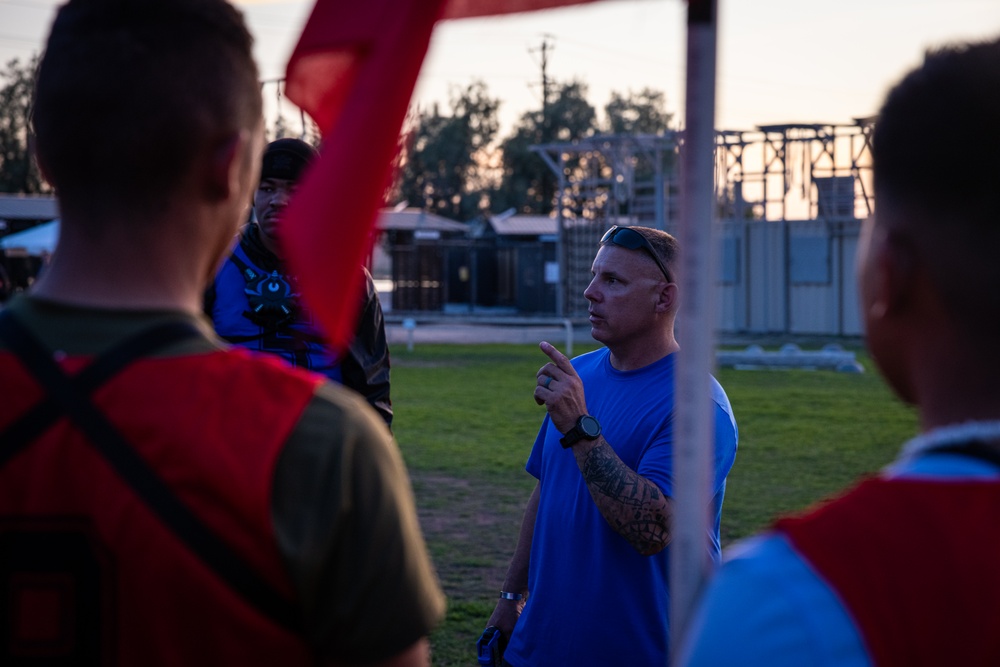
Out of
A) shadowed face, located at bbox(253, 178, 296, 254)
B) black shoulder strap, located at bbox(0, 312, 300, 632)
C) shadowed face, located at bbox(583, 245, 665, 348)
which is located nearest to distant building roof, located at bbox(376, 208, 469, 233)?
shadowed face, located at bbox(253, 178, 296, 254)

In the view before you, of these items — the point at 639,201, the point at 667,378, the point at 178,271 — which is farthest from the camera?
the point at 639,201

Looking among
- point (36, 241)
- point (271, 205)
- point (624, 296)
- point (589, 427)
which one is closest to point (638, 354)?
point (624, 296)

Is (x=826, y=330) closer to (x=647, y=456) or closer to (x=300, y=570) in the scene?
(x=647, y=456)

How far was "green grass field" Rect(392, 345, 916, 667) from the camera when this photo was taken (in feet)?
Result: 26.9

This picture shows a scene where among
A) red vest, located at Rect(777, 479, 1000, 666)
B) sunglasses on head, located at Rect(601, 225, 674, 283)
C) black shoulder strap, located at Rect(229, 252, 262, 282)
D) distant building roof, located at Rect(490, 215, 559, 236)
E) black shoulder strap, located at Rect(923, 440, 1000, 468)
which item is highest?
distant building roof, located at Rect(490, 215, 559, 236)

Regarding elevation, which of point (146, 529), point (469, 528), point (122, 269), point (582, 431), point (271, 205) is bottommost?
point (469, 528)

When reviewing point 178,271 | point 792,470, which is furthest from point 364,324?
point 792,470

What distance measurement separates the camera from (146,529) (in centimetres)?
138

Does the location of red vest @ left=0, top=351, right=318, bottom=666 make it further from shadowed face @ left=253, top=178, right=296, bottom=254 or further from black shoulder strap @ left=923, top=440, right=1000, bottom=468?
shadowed face @ left=253, top=178, right=296, bottom=254

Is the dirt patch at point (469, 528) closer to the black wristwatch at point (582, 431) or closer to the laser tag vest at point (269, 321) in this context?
the laser tag vest at point (269, 321)

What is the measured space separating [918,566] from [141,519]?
0.95 meters

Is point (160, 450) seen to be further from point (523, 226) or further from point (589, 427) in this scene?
point (523, 226)

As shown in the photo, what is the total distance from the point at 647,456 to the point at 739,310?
31579 mm

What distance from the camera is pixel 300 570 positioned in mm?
1390
